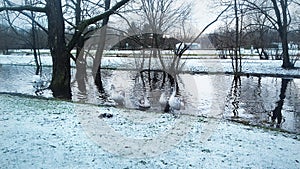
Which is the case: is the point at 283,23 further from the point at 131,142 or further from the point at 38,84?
the point at 131,142

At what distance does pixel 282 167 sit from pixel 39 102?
17.4 ft

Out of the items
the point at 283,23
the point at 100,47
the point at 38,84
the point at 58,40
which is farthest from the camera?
the point at 283,23

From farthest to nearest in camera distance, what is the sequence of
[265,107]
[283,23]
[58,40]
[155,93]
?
[283,23] → [155,93] → [265,107] → [58,40]

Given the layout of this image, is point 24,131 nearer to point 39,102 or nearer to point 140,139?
point 140,139

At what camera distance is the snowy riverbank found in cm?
367

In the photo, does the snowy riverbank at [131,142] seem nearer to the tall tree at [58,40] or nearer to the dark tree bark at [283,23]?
the tall tree at [58,40]

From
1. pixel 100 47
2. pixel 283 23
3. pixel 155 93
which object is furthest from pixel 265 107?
pixel 283 23

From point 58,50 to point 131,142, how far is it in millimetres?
6523

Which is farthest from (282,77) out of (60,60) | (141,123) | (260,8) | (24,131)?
(24,131)

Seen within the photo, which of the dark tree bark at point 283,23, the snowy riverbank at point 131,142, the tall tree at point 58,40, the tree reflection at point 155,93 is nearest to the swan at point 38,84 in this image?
the tall tree at point 58,40

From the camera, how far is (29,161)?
355 centimetres

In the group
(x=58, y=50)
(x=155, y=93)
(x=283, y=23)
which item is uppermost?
(x=283, y=23)

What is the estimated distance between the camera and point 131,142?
433 cm

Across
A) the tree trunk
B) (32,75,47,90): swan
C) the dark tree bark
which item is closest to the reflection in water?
the tree trunk
